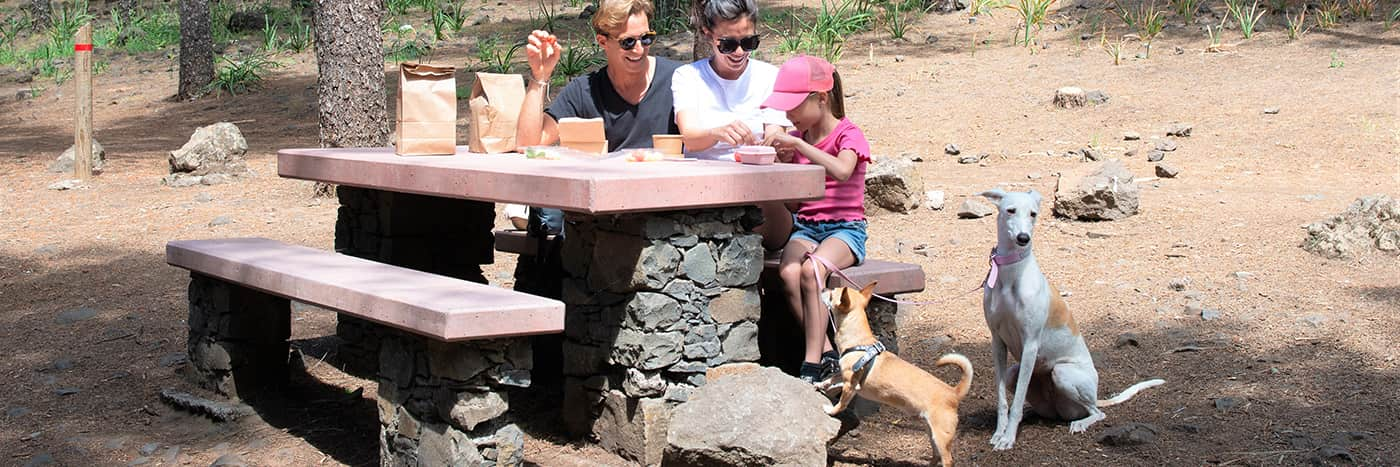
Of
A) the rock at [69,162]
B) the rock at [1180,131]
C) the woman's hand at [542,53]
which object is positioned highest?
the woman's hand at [542,53]

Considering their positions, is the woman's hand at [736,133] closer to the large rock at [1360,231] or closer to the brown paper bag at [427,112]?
the brown paper bag at [427,112]

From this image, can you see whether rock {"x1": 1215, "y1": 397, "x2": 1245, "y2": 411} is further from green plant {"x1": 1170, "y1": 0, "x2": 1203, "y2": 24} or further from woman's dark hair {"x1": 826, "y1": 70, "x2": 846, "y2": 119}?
green plant {"x1": 1170, "y1": 0, "x2": 1203, "y2": 24}

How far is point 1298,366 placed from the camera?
5.18 meters

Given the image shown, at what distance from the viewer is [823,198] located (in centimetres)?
433

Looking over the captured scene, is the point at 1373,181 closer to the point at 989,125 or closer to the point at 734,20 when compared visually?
the point at 989,125

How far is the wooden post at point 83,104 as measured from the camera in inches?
406

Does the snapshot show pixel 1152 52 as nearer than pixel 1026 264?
No

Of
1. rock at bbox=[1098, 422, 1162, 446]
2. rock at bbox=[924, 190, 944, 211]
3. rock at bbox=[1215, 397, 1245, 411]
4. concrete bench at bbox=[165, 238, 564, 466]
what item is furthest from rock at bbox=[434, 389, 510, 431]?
rock at bbox=[924, 190, 944, 211]

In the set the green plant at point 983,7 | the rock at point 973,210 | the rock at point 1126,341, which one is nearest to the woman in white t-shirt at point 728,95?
the rock at point 1126,341

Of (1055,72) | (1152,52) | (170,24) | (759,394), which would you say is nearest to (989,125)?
(1055,72)

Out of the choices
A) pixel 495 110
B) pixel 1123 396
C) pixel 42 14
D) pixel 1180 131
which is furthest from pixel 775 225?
pixel 42 14

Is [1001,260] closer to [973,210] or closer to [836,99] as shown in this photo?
[836,99]

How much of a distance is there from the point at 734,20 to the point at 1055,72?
8410 mm

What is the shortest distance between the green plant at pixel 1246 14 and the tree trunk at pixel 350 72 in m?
8.66
